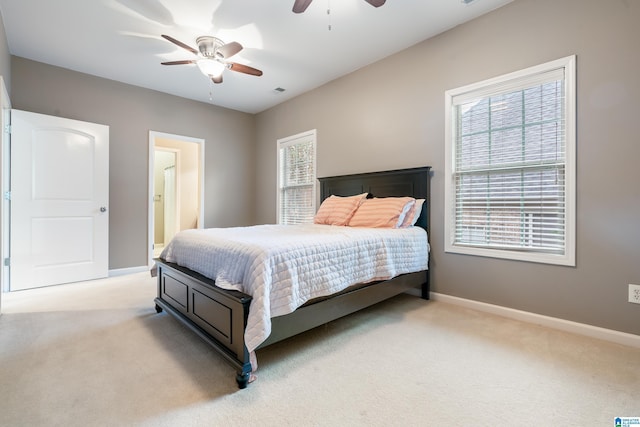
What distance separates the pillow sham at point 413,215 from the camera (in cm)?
298

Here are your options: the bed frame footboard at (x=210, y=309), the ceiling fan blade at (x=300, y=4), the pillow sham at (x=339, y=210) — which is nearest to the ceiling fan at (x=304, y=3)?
the ceiling fan blade at (x=300, y=4)

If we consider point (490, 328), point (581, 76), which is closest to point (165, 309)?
point (490, 328)

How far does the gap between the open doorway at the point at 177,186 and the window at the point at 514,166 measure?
402 centimetres

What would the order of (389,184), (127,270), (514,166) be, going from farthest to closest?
(127,270)
(389,184)
(514,166)

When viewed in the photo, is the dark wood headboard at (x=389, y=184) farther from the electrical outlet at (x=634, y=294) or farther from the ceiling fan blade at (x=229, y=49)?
the ceiling fan blade at (x=229, y=49)

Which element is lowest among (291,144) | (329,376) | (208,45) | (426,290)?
(329,376)

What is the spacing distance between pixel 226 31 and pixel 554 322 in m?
3.94

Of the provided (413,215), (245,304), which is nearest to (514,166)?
(413,215)

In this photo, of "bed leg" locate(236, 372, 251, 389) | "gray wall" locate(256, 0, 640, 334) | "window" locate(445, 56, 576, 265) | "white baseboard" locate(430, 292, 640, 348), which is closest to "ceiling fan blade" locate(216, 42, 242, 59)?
"gray wall" locate(256, 0, 640, 334)

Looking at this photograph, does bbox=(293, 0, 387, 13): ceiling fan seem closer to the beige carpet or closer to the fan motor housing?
the fan motor housing

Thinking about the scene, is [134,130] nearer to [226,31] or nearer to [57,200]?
[57,200]

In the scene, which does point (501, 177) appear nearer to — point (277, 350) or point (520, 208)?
point (520, 208)

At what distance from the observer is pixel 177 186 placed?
6.12 metres

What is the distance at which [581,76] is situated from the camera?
7.17ft
